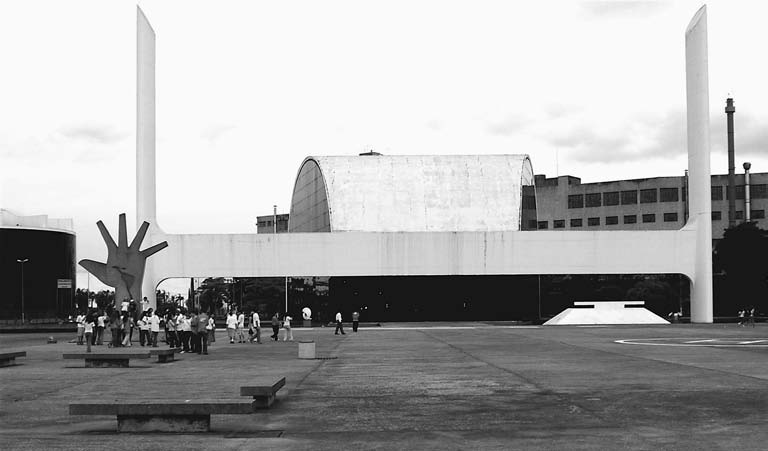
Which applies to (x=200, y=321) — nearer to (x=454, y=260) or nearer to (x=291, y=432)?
(x=291, y=432)

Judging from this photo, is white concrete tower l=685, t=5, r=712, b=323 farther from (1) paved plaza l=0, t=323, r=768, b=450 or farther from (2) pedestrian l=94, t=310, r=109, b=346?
(2) pedestrian l=94, t=310, r=109, b=346

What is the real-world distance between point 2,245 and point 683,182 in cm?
8958

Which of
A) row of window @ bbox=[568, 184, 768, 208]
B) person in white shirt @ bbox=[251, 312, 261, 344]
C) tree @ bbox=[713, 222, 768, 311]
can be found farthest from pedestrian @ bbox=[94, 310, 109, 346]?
row of window @ bbox=[568, 184, 768, 208]

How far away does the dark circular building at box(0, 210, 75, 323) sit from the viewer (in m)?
122

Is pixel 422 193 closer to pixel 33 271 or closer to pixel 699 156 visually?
pixel 699 156

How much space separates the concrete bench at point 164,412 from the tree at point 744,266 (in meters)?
81.9

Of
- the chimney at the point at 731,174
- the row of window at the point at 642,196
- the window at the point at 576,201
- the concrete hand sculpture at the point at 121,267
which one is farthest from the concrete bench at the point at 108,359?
the window at the point at 576,201

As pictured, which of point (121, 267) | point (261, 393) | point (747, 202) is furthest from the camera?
point (747, 202)

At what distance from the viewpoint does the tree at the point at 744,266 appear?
87375mm

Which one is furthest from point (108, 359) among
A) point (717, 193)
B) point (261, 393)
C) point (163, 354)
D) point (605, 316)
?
point (717, 193)

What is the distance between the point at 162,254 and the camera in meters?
70.2

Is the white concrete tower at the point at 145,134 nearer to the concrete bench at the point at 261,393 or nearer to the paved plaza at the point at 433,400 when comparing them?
the paved plaza at the point at 433,400

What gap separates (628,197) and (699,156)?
54.4m

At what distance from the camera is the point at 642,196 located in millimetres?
121938
